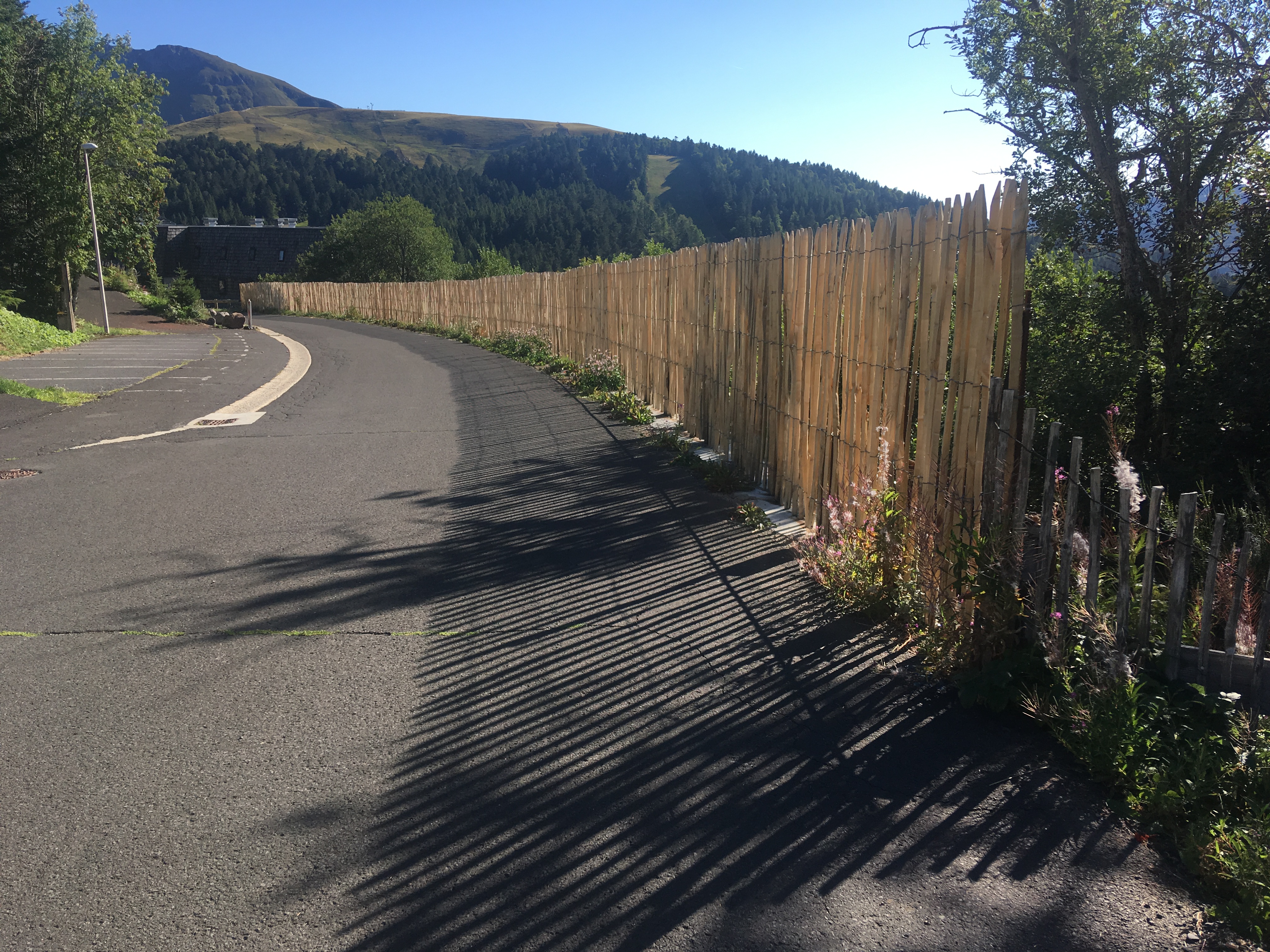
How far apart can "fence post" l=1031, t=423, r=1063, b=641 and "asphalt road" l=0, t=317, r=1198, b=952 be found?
0.48 meters

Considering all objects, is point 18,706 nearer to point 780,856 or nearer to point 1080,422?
point 780,856

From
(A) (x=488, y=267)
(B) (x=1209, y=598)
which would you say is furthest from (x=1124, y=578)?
(A) (x=488, y=267)

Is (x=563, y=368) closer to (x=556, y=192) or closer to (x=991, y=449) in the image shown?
(x=991, y=449)

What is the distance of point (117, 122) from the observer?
37.4 meters

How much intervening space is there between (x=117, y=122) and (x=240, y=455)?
35328 mm

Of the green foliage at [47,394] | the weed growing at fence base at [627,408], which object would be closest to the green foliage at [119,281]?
the green foliage at [47,394]

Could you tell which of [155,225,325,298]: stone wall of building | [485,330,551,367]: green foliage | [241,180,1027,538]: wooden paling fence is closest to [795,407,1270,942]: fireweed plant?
[241,180,1027,538]: wooden paling fence

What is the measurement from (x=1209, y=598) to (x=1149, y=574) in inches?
8.6

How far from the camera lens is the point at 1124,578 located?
343cm

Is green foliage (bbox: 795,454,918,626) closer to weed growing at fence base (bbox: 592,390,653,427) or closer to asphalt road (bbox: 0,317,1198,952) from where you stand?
asphalt road (bbox: 0,317,1198,952)

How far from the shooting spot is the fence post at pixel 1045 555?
3.76 m

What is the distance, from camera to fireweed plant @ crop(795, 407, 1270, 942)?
9.20ft

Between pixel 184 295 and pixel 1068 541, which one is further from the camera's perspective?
pixel 184 295

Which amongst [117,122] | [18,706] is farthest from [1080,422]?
[117,122]
